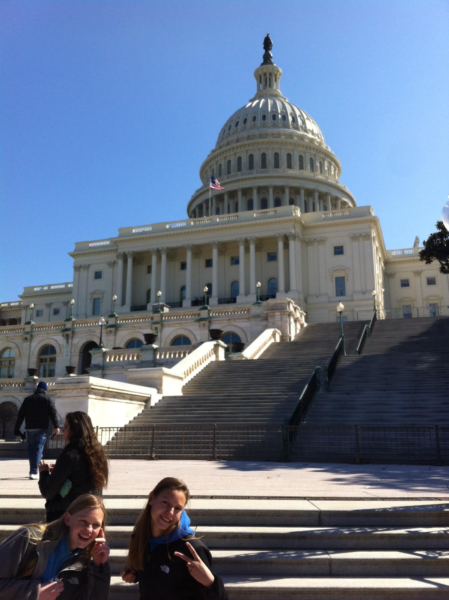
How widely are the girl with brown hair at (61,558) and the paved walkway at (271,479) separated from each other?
4.25m

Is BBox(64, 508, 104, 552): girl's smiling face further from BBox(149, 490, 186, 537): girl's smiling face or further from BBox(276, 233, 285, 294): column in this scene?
BBox(276, 233, 285, 294): column

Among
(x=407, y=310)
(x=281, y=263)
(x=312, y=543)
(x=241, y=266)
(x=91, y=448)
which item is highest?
(x=241, y=266)

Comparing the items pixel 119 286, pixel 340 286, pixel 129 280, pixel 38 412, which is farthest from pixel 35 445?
pixel 119 286

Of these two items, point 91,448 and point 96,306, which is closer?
point 91,448

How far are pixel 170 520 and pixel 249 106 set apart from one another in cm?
10945

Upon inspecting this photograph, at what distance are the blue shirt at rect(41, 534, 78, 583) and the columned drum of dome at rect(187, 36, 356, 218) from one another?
8502cm

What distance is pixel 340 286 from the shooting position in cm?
6594

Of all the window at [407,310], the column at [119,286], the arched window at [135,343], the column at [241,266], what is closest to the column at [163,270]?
the column at [119,286]

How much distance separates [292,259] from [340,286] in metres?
6.46

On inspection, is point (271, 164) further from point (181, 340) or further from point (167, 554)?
point (167, 554)

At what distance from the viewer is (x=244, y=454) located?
1577cm

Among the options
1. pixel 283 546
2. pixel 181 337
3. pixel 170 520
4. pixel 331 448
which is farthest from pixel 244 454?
pixel 181 337

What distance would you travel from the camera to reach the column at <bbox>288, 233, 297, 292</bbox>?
215 feet

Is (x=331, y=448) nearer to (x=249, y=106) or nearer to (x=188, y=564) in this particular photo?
(x=188, y=564)
